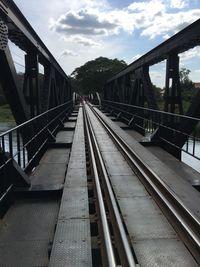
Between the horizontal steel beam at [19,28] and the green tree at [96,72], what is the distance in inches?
3581

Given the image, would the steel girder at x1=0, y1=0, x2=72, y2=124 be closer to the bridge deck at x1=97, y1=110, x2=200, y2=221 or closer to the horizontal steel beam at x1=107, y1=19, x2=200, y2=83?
the bridge deck at x1=97, y1=110, x2=200, y2=221

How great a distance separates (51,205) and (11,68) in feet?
10.0

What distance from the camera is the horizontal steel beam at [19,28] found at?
730cm

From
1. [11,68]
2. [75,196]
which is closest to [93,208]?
[75,196]

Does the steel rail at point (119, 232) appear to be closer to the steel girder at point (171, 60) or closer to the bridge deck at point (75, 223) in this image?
the bridge deck at point (75, 223)

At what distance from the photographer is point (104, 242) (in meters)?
4.34

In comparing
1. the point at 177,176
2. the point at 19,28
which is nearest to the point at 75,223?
the point at 177,176

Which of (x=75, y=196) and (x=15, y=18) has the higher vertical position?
(x=15, y=18)

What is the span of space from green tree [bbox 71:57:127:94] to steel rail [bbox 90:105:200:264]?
94343 mm

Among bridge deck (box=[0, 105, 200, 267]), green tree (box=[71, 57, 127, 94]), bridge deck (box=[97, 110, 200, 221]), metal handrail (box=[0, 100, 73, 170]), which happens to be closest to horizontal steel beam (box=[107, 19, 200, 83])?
bridge deck (box=[97, 110, 200, 221])

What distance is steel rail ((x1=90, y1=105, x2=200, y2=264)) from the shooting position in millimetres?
4453

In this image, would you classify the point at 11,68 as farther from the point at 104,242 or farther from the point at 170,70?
the point at 170,70

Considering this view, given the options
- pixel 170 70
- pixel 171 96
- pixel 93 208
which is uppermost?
pixel 170 70

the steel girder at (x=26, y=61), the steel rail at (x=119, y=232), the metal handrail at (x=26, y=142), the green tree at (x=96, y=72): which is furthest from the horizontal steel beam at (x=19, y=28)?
the green tree at (x=96, y=72)
